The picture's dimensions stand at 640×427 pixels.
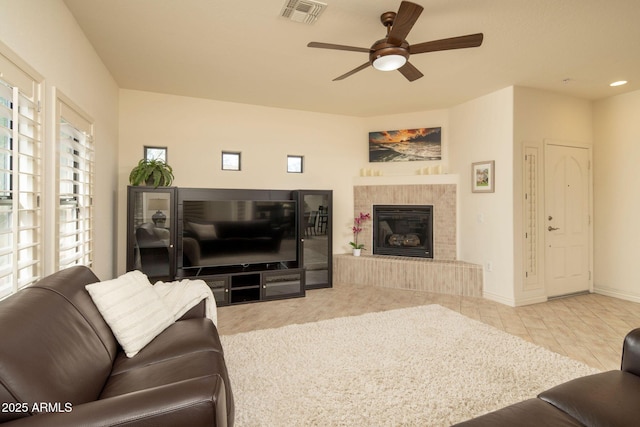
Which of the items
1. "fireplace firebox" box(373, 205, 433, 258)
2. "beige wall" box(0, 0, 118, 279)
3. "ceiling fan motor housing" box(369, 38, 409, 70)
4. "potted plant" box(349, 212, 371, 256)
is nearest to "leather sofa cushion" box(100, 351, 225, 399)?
"beige wall" box(0, 0, 118, 279)

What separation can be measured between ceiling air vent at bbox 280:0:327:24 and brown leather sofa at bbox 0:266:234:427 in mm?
2268

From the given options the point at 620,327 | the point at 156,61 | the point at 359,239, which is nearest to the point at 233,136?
the point at 156,61

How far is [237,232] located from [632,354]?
3825mm

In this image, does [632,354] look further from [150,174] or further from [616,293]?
[150,174]

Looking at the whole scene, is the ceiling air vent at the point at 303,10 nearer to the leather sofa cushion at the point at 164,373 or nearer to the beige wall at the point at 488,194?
the leather sofa cushion at the point at 164,373

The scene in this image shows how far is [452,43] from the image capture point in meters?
2.38

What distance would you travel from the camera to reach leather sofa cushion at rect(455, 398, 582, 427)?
46.6 inches

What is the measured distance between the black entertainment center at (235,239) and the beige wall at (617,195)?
12.8 feet

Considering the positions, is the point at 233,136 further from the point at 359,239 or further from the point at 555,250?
the point at 555,250

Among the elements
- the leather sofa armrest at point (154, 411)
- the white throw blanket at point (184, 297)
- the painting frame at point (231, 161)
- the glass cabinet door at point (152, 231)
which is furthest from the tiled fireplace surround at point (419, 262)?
the leather sofa armrest at point (154, 411)

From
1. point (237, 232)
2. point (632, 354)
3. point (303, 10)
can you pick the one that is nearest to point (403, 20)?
point (303, 10)

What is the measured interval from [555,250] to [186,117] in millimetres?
5389

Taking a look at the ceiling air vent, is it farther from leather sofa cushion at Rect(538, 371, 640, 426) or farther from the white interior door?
the white interior door

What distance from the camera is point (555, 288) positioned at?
14.8 ft
